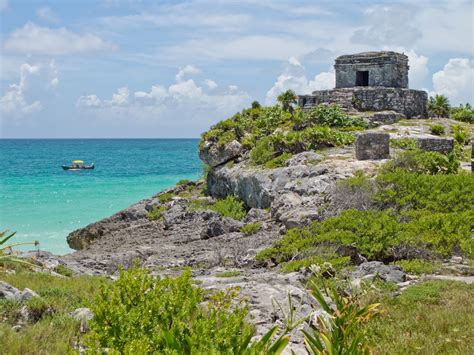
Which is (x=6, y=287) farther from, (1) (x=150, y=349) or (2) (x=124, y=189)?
(2) (x=124, y=189)

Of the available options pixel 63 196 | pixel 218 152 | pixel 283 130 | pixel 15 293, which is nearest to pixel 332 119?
pixel 283 130

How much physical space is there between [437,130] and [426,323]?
816 inches

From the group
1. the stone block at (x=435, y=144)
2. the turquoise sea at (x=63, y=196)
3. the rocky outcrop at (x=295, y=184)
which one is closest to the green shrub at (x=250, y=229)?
the rocky outcrop at (x=295, y=184)

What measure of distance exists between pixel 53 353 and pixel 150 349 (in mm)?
1999

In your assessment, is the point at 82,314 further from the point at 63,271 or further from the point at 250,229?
the point at 250,229

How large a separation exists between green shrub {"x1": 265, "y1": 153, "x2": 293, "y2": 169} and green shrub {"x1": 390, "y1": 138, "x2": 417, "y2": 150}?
14.3ft

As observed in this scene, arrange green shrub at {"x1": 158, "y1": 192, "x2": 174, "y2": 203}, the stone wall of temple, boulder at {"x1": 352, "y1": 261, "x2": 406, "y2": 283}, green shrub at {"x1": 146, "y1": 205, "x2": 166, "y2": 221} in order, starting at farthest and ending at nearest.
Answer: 1. the stone wall of temple
2. green shrub at {"x1": 158, "y1": 192, "x2": 174, "y2": 203}
3. green shrub at {"x1": 146, "y1": 205, "x2": 166, "y2": 221}
4. boulder at {"x1": 352, "y1": 261, "x2": 406, "y2": 283}

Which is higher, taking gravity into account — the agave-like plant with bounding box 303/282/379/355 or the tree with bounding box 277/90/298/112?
the tree with bounding box 277/90/298/112

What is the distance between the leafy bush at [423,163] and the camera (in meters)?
17.8

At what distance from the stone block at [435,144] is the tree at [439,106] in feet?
41.7

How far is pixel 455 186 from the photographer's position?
591 inches

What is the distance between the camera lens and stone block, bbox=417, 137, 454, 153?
834 inches

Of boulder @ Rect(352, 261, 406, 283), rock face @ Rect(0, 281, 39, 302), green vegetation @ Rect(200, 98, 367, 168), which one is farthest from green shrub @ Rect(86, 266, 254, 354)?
green vegetation @ Rect(200, 98, 367, 168)

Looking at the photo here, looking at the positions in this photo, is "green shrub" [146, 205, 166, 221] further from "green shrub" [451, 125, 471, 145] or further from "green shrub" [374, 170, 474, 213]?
"green shrub" [451, 125, 471, 145]
